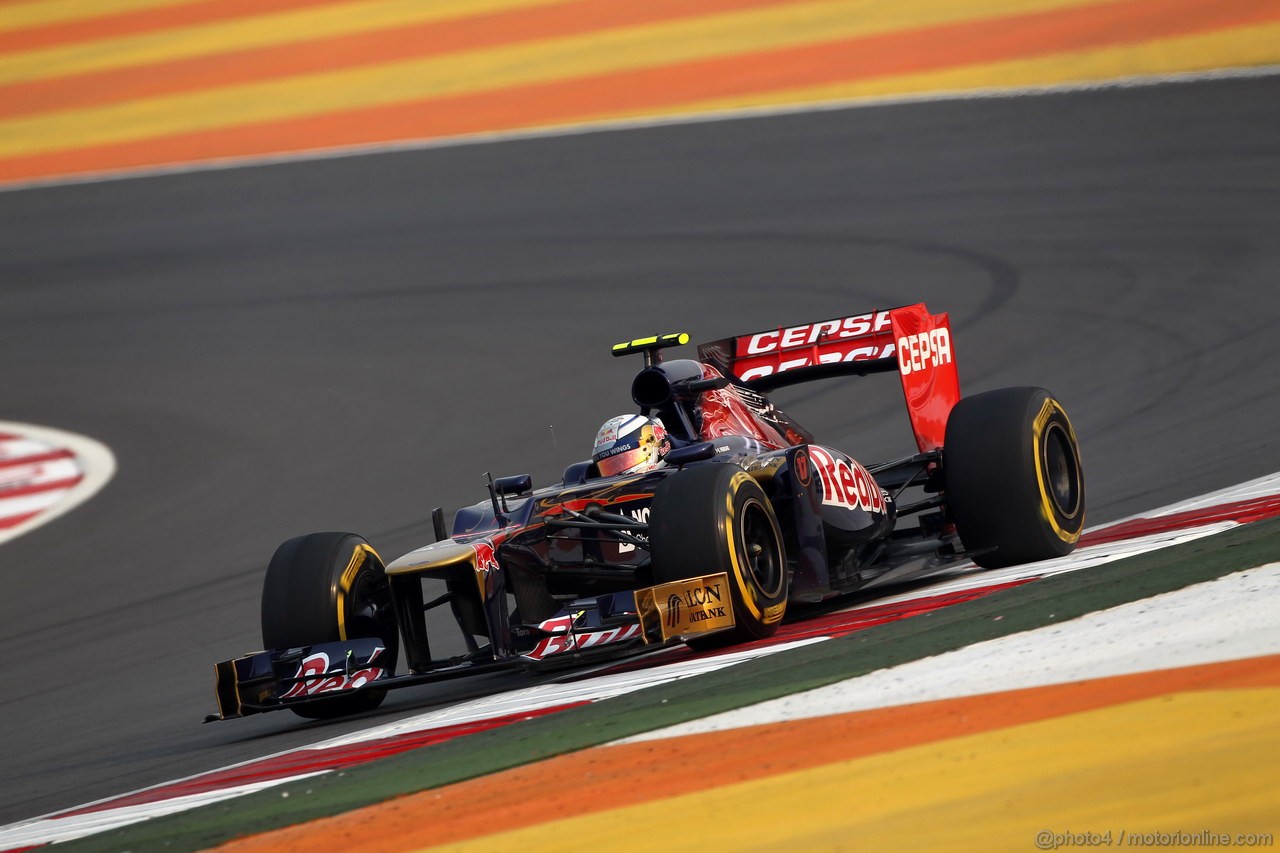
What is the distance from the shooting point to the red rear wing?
934 centimetres

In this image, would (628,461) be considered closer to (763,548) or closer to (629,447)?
(629,447)

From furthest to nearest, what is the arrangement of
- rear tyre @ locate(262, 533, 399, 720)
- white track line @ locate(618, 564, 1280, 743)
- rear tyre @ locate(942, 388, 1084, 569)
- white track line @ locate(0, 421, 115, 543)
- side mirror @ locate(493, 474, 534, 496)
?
white track line @ locate(0, 421, 115, 543), rear tyre @ locate(942, 388, 1084, 569), side mirror @ locate(493, 474, 534, 496), rear tyre @ locate(262, 533, 399, 720), white track line @ locate(618, 564, 1280, 743)

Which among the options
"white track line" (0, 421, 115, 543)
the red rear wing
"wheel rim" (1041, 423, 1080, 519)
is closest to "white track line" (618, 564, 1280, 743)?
"wheel rim" (1041, 423, 1080, 519)

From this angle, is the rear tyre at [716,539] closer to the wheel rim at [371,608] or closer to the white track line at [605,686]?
the white track line at [605,686]

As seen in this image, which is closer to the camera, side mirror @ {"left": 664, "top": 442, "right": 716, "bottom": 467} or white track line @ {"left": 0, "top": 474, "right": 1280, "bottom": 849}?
white track line @ {"left": 0, "top": 474, "right": 1280, "bottom": 849}

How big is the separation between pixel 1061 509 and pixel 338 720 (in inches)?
143

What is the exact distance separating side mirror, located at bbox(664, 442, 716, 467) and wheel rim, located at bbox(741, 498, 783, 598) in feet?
1.89

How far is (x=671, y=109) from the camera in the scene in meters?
24.6

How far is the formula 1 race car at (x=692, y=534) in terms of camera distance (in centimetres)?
718

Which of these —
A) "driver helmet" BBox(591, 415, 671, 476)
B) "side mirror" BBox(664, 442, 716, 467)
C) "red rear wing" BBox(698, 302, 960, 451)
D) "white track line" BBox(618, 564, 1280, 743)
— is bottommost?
"white track line" BBox(618, 564, 1280, 743)

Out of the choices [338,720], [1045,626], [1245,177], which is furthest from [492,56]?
[1045,626]

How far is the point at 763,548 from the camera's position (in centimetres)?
762

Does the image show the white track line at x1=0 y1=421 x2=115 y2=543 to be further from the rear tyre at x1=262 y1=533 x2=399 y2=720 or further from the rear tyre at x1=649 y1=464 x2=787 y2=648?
the rear tyre at x1=649 y1=464 x2=787 y2=648

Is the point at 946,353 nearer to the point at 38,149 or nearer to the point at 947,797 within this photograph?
the point at 947,797
